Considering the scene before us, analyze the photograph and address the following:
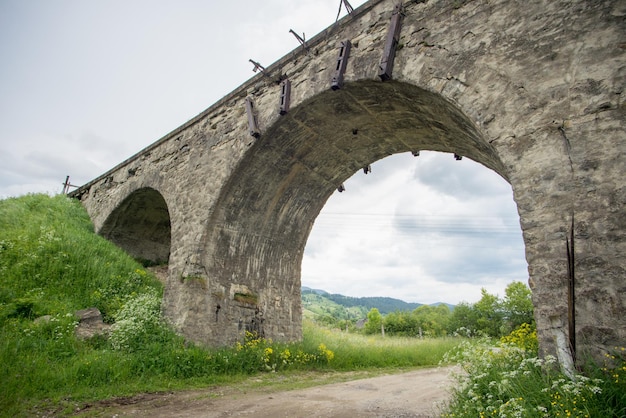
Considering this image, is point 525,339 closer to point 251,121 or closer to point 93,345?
point 251,121

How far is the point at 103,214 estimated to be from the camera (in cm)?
1134

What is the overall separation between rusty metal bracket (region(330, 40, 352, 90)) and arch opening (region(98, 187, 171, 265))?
6.69 m

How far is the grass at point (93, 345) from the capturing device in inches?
197

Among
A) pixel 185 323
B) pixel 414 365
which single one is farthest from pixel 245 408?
pixel 414 365

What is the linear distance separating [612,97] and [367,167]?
4923mm

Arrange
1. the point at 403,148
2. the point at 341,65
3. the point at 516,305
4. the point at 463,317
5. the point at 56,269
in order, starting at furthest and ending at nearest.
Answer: the point at 463,317
the point at 516,305
the point at 56,269
the point at 403,148
the point at 341,65

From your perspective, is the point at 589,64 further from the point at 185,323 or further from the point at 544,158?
the point at 185,323

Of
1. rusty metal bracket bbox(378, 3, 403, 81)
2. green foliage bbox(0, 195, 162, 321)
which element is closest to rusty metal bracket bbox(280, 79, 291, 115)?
rusty metal bracket bbox(378, 3, 403, 81)

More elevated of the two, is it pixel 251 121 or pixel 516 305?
pixel 251 121

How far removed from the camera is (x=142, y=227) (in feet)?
38.0

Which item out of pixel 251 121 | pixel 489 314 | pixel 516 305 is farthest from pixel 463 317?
pixel 251 121

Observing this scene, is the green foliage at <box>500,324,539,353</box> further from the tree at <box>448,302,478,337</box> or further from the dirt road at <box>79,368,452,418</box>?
the tree at <box>448,302,478,337</box>

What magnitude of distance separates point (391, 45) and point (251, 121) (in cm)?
301

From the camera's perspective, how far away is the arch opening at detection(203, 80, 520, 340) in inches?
237
